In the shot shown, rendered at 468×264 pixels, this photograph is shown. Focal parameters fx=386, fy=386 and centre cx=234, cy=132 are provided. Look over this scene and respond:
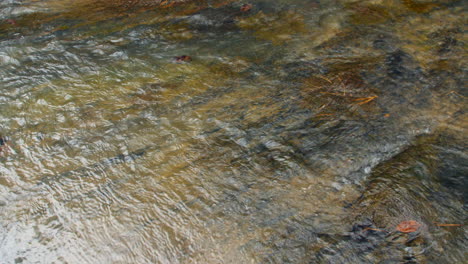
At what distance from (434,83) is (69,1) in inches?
148

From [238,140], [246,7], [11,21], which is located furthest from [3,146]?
[246,7]

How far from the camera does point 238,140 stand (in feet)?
7.28

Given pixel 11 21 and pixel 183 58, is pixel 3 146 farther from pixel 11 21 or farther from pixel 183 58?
pixel 11 21

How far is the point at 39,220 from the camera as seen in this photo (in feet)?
5.98

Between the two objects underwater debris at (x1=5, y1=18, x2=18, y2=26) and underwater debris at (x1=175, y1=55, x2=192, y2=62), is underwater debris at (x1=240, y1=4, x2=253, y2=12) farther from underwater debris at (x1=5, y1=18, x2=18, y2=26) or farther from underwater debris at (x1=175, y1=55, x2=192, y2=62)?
underwater debris at (x1=5, y1=18, x2=18, y2=26)

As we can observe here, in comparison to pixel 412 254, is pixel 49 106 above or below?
above

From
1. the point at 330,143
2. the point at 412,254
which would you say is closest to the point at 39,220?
the point at 330,143

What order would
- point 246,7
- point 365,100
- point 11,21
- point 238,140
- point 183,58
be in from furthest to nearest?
1. point 246,7
2. point 11,21
3. point 183,58
4. point 365,100
5. point 238,140

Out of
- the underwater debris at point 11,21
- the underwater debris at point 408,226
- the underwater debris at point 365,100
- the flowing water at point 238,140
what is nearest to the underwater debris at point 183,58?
the flowing water at point 238,140

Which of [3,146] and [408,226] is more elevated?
[3,146]

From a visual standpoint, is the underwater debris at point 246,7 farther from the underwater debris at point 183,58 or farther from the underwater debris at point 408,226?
the underwater debris at point 408,226

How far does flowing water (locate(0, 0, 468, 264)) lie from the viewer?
5.58 feet

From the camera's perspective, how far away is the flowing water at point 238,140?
1.70 metres

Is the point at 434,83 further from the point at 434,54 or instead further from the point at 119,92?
the point at 119,92
